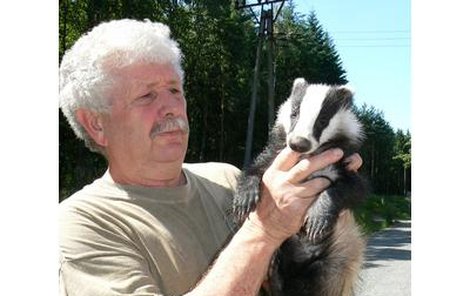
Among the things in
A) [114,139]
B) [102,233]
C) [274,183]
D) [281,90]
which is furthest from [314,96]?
[281,90]

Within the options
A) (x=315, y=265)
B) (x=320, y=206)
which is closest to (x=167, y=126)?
(x=320, y=206)

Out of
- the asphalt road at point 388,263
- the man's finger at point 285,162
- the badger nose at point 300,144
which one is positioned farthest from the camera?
the asphalt road at point 388,263

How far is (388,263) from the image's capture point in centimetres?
210

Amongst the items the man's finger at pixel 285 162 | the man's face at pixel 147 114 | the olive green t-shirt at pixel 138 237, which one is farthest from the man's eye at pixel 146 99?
the man's finger at pixel 285 162

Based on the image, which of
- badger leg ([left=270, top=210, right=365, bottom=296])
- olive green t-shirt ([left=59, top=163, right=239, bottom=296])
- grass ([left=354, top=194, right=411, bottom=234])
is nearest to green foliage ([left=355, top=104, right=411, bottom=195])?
grass ([left=354, top=194, right=411, bottom=234])

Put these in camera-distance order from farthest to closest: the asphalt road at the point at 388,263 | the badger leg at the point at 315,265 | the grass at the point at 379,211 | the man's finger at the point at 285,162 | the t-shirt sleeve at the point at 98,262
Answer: the asphalt road at the point at 388,263 → the grass at the point at 379,211 → the badger leg at the point at 315,265 → the man's finger at the point at 285,162 → the t-shirt sleeve at the point at 98,262

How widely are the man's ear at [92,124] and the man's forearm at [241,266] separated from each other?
365mm

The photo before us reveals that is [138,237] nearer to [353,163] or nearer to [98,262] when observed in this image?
[98,262]

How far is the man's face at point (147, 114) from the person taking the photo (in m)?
1.24

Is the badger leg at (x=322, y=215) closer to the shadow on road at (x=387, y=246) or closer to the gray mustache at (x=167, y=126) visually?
the gray mustache at (x=167, y=126)

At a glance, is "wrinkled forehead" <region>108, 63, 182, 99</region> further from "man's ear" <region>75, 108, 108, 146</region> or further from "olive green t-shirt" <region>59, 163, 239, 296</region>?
"olive green t-shirt" <region>59, 163, 239, 296</region>

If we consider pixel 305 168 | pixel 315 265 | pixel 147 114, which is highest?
pixel 147 114

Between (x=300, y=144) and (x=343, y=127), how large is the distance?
0.26 meters

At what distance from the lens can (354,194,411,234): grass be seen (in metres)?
1.62
